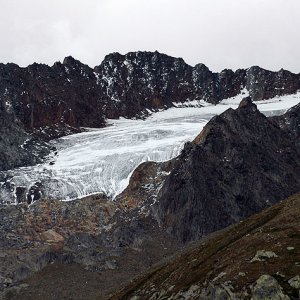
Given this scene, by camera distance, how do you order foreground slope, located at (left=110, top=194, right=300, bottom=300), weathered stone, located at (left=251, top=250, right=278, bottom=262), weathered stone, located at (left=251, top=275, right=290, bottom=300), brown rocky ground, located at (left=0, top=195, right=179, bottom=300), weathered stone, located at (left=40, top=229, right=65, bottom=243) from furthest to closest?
weathered stone, located at (left=40, top=229, right=65, bottom=243) → brown rocky ground, located at (left=0, top=195, right=179, bottom=300) → weathered stone, located at (left=251, top=250, right=278, bottom=262) → foreground slope, located at (left=110, top=194, right=300, bottom=300) → weathered stone, located at (left=251, top=275, right=290, bottom=300)

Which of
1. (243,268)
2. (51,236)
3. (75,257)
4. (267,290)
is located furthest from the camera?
(51,236)

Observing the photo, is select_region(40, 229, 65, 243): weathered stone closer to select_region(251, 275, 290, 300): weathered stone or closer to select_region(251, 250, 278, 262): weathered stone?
select_region(251, 250, 278, 262): weathered stone

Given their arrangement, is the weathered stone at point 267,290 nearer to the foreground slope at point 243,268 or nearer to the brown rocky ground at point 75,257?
the foreground slope at point 243,268

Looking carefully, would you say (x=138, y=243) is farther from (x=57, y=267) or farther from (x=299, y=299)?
(x=299, y=299)

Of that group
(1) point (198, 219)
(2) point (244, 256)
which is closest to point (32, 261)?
(1) point (198, 219)

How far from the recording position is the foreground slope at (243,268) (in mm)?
57812

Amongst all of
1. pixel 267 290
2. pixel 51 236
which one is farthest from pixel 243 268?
pixel 51 236

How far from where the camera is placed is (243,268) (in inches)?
2532

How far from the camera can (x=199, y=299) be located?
214ft

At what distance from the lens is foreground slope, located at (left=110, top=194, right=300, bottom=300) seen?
57.8 m

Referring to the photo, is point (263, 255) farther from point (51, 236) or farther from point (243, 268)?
point (51, 236)

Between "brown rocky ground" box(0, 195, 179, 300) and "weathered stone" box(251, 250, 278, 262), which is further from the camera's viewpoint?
"brown rocky ground" box(0, 195, 179, 300)

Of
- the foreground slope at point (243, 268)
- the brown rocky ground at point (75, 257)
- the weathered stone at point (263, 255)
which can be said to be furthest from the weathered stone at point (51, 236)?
the weathered stone at point (263, 255)

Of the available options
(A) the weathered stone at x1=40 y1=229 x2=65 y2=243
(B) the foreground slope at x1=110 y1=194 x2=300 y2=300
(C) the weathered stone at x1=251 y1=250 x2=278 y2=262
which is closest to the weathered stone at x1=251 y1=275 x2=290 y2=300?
(B) the foreground slope at x1=110 y1=194 x2=300 y2=300
